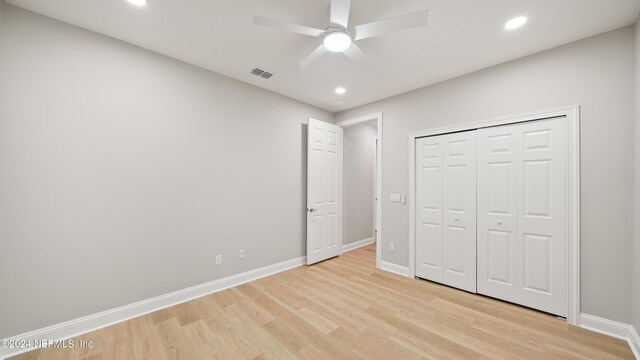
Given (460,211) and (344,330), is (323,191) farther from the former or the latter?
(344,330)

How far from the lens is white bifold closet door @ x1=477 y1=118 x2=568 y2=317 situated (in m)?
2.31

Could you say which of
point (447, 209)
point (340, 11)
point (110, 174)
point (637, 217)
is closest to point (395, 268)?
point (447, 209)

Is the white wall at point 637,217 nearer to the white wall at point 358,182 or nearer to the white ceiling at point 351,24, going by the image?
the white ceiling at point 351,24

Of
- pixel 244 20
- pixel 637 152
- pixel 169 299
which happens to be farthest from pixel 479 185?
pixel 169 299

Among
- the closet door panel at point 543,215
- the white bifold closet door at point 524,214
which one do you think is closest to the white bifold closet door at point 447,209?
the white bifold closet door at point 524,214

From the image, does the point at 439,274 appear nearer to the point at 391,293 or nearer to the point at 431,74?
the point at 391,293

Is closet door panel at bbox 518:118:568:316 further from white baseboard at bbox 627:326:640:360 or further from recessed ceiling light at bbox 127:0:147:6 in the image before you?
recessed ceiling light at bbox 127:0:147:6

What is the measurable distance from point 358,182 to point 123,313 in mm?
4095

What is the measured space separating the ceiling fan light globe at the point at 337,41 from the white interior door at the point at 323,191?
196cm

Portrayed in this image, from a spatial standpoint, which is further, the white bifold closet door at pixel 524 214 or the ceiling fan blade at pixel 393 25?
the white bifold closet door at pixel 524 214

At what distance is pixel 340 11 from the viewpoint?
1581 millimetres

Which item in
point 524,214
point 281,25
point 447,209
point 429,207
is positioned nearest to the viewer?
point 281,25

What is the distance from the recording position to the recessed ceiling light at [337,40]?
1.77m

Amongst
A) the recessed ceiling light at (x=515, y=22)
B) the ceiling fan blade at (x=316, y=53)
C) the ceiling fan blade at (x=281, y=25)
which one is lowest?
the ceiling fan blade at (x=316, y=53)
